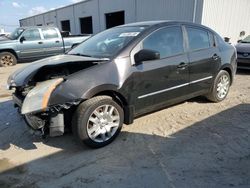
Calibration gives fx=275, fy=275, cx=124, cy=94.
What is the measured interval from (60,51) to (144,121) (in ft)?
30.7

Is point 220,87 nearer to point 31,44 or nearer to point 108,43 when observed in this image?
point 108,43

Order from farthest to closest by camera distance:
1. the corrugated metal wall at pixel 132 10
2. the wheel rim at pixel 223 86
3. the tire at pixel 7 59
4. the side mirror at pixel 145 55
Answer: the corrugated metal wall at pixel 132 10
the tire at pixel 7 59
the wheel rim at pixel 223 86
the side mirror at pixel 145 55

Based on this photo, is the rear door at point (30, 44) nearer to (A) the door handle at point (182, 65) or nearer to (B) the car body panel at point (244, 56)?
(B) the car body panel at point (244, 56)

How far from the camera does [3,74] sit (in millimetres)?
10258

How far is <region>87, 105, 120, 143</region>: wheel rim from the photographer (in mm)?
3760

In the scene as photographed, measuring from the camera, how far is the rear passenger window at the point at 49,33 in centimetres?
1270

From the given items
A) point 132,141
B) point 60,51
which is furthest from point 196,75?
point 60,51

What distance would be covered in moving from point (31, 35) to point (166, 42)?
9.44 m

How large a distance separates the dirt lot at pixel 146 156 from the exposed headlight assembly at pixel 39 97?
29.8 inches

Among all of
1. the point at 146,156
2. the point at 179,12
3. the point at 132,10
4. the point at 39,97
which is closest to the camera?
the point at 39,97

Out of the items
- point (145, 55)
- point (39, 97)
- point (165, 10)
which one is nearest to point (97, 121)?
point (39, 97)

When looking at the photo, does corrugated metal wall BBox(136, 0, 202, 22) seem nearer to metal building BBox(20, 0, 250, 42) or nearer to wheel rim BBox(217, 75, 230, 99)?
metal building BBox(20, 0, 250, 42)

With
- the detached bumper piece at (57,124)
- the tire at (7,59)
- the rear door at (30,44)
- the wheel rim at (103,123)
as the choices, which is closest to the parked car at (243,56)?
the wheel rim at (103,123)

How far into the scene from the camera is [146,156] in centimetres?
364
